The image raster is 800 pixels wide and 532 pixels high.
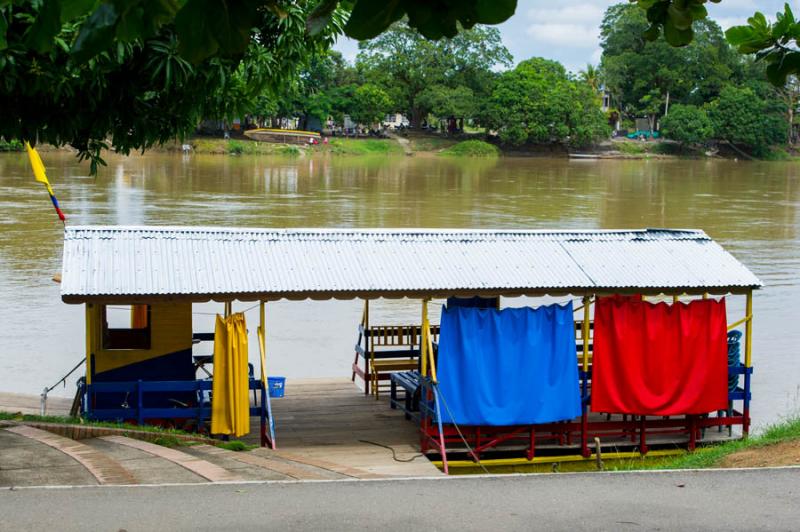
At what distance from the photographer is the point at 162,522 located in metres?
7.02

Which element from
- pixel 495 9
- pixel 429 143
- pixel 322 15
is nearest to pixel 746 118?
pixel 429 143

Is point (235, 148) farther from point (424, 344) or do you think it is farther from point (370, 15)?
point (370, 15)

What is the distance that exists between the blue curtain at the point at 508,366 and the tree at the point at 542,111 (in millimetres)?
72348

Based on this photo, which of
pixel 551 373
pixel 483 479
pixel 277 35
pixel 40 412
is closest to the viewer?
pixel 483 479

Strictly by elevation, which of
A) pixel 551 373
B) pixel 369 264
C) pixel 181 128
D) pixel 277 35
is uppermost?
pixel 277 35

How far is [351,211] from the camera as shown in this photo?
128 ft

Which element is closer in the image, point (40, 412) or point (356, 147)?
point (40, 412)

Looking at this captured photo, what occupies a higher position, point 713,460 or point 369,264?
point 369,264

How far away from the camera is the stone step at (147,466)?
8.56 meters

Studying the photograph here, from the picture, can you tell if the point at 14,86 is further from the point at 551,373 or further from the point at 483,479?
the point at 551,373

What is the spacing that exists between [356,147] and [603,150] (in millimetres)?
21560

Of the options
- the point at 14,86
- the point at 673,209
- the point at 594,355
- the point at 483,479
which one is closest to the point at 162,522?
the point at 483,479

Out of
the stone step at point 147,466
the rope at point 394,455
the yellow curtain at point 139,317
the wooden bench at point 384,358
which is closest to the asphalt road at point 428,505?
the stone step at point 147,466

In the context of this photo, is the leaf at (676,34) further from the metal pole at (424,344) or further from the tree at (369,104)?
the tree at (369,104)
